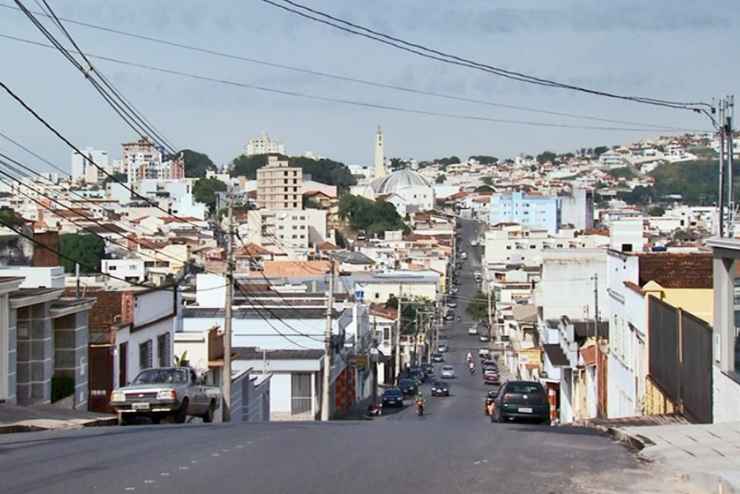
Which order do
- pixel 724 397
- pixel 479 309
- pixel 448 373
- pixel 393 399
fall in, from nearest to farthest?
pixel 724 397
pixel 393 399
pixel 448 373
pixel 479 309

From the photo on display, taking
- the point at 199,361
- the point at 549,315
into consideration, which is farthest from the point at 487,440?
the point at 549,315

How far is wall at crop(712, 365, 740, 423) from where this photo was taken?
58.0ft

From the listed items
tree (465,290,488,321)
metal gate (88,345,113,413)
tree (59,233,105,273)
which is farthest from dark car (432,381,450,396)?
tree (465,290,488,321)

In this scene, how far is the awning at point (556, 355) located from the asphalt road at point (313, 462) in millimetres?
31816

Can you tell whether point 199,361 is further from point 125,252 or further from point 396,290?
point 396,290

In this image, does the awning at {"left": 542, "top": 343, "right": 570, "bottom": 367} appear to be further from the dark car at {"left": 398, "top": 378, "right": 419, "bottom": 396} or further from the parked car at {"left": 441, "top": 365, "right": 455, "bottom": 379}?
the parked car at {"left": 441, "top": 365, "right": 455, "bottom": 379}

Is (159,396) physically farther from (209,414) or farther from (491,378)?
(491,378)

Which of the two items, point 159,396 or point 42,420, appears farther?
point 159,396

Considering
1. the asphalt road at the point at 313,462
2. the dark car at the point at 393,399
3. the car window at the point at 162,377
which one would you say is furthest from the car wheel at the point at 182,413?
the dark car at the point at 393,399

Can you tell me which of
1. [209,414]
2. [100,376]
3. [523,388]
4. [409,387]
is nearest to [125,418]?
[209,414]

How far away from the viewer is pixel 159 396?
23000 mm

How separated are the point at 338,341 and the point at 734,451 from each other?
1760 inches

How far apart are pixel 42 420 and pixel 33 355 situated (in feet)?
21.2

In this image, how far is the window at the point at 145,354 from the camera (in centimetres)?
3550
